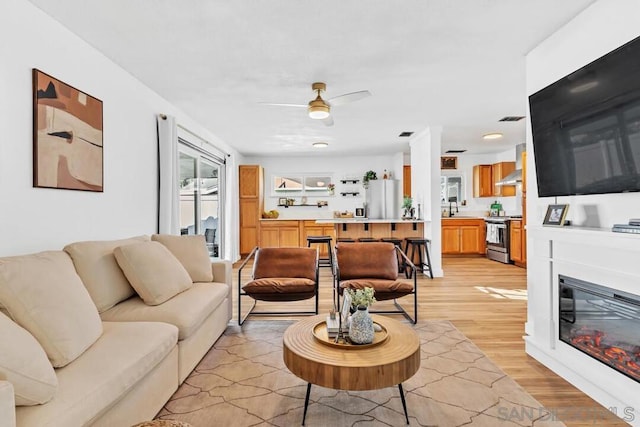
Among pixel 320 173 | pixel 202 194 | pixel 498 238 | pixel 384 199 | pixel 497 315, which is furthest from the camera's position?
pixel 320 173

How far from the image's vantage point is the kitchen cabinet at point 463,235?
8070 millimetres

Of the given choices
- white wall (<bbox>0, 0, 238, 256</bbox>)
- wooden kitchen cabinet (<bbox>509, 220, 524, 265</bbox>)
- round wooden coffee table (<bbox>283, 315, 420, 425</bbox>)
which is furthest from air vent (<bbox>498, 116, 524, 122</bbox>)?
white wall (<bbox>0, 0, 238, 256</bbox>)

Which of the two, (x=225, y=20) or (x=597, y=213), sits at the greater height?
(x=225, y=20)

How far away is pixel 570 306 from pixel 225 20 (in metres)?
3.12

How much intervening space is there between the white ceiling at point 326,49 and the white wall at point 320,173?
3.73 meters

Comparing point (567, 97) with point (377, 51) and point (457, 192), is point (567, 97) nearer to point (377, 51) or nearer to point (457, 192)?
point (377, 51)

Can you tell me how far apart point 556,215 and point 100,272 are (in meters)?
3.19

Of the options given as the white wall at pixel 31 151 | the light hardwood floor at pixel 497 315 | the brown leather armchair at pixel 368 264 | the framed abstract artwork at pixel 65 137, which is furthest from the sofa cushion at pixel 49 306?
the light hardwood floor at pixel 497 315

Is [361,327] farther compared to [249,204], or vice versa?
[249,204]

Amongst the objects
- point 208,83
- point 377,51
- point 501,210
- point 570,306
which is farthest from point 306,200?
point 570,306

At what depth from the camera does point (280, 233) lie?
8156mm

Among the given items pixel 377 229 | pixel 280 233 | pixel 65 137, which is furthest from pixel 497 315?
pixel 280 233

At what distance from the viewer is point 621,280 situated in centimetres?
202

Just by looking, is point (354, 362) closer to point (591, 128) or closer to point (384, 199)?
point (591, 128)
